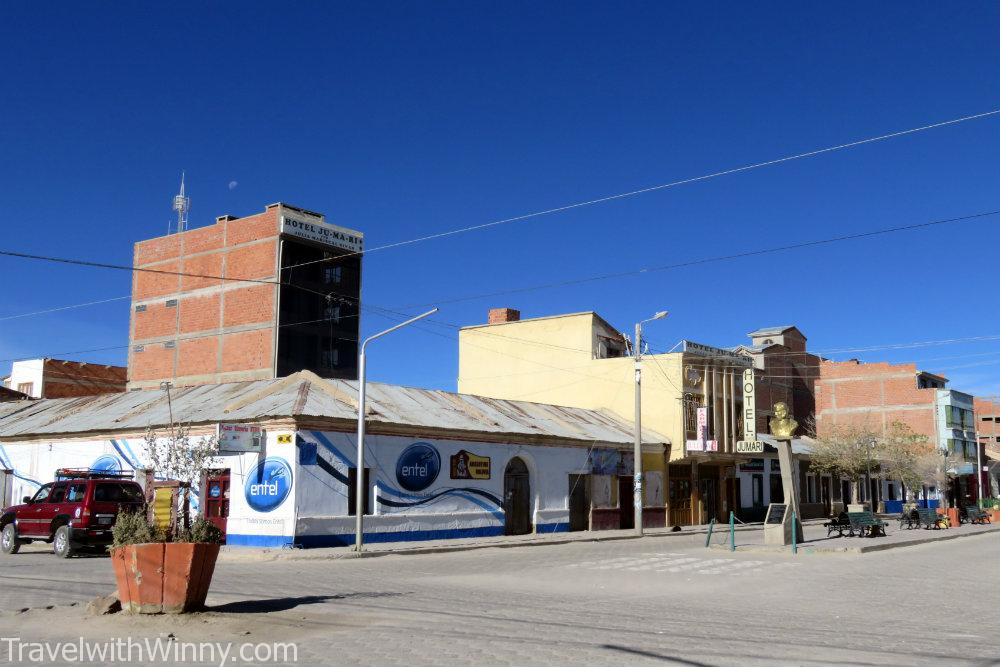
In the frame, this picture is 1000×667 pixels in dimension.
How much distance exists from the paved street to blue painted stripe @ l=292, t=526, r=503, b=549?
384 centimetres

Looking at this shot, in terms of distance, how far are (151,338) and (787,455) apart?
55.7 metres

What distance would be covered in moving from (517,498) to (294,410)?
11.3 meters

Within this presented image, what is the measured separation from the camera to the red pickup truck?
2309cm

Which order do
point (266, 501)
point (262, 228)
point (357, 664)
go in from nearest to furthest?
point (357, 664) → point (266, 501) → point (262, 228)

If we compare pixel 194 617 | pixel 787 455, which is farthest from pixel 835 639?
pixel 787 455

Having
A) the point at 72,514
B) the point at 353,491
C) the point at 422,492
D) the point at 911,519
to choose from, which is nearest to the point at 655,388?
the point at 911,519

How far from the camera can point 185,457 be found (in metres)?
27.8

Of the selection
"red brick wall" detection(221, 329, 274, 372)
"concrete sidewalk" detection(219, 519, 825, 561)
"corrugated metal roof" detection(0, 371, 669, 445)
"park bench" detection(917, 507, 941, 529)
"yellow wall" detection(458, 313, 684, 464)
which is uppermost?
"red brick wall" detection(221, 329, 274, 372)

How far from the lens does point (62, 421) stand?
112 feet

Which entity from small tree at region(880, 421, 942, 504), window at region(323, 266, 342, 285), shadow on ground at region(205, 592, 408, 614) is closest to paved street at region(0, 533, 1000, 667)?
shadow on ground at region(205, 592, 408, 614)

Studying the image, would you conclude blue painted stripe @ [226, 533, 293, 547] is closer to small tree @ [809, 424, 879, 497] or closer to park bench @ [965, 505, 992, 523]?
park bench @ [965, 505, 992, 523]

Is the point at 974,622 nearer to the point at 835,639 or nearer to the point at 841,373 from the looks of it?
the point at 835,639

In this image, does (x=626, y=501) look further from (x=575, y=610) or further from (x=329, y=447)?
(x=575, y=610)

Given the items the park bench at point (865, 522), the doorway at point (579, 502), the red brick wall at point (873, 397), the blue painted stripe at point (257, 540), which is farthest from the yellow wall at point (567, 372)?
the red brick wall at point (873, 397)
